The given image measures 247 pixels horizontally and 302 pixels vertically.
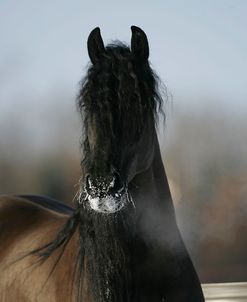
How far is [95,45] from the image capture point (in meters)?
5.09

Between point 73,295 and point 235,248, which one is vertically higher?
point 73,295

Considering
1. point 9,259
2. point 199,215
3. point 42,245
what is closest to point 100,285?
point 42,245

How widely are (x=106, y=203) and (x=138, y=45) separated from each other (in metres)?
1.05

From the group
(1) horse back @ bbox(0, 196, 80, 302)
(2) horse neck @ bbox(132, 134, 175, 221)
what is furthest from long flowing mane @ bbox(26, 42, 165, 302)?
(1) horse back @ bbox(0, 196, 80, 302)

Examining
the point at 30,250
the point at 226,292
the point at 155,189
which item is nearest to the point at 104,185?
the point at 155,189

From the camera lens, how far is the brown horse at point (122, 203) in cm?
468

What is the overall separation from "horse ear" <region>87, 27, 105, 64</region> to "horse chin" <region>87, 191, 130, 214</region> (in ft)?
2.99

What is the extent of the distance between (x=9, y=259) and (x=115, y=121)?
218 centimetres

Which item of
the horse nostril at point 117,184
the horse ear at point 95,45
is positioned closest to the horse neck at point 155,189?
the horse nostril at point 117,184

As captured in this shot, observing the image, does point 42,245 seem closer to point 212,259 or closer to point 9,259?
point 9,259

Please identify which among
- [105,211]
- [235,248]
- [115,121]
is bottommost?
[235,248]

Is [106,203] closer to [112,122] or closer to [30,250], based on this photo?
[112,122]

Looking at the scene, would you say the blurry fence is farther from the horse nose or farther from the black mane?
the horse nose

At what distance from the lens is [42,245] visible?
6.20 metres
